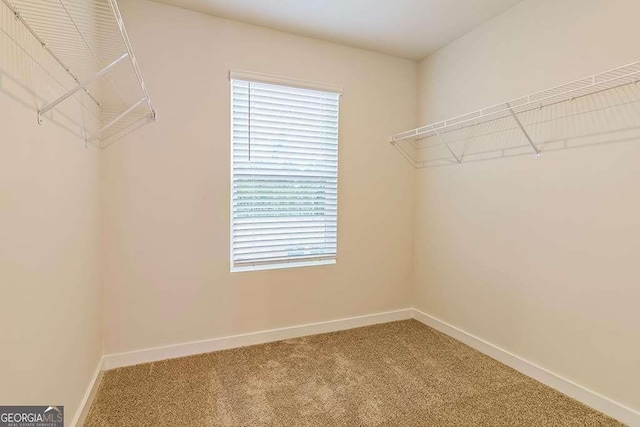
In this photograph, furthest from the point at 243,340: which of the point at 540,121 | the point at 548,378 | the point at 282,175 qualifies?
the point at 540,121

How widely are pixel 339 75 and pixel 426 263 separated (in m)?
1.87

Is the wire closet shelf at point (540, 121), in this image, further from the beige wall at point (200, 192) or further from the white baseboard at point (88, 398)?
the white baseboard at point (88, 398)

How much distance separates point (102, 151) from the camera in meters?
2.06

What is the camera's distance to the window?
242cm

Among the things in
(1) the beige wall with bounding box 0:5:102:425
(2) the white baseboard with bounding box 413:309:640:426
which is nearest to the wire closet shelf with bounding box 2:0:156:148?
(1) the beige wall with bounding box 0:5:102:425

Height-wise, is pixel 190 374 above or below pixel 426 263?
below

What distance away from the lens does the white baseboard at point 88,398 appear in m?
1.54

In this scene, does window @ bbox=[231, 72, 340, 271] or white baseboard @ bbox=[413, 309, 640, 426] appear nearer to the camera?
white baseboard @ bbox=[413, 309, 640, 426]

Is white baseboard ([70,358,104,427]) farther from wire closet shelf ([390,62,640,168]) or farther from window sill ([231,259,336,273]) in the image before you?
wire closet shelf ([390,62,640,168])

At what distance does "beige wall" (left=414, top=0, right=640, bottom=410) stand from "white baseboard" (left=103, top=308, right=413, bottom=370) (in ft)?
1.91

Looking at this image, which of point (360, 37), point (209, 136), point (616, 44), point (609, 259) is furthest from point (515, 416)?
point (360, 37)

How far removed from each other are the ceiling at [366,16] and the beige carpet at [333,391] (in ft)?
8.09

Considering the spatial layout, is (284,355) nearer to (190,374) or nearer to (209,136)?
(190,374)

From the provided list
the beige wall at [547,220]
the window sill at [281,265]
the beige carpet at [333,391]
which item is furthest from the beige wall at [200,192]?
the beige wall at [547,220]
